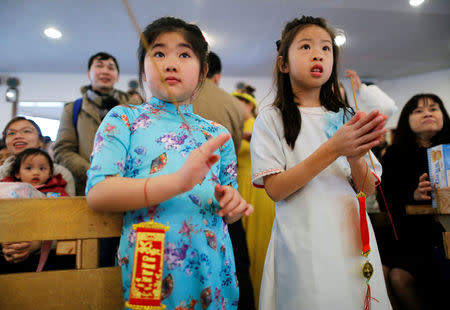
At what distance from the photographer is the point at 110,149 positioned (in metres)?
0.70

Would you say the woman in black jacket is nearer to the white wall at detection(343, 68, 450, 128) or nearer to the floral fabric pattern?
the floral fabric pattern

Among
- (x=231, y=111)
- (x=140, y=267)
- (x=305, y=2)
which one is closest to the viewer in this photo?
(x=140, y=267)

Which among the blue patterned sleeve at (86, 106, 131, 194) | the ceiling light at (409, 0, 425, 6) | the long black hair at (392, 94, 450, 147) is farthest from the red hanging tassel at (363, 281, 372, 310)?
the ceiling light at (409, 0, 425, 6)

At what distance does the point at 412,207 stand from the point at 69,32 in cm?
410

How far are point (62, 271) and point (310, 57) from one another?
901 mm

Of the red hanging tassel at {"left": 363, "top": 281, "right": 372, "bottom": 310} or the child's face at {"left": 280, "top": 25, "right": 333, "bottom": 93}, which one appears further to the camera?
the child's face at {"left": 280, "top": 25, "right": 333, "bottom": 93}

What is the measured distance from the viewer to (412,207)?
1.47 m

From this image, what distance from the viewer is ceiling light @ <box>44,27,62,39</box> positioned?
3.88 m

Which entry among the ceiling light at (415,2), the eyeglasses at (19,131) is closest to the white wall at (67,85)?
the ceiling light at (415,2)

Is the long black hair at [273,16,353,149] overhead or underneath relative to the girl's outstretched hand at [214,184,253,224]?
overhead

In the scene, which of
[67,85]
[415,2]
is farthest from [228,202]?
[67,85]

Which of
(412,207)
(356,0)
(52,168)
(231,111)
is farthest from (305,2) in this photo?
A: (52,168)

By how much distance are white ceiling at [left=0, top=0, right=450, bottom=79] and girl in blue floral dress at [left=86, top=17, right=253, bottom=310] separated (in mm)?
2056

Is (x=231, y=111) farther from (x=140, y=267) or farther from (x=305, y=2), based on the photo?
(x=305, y=2)
